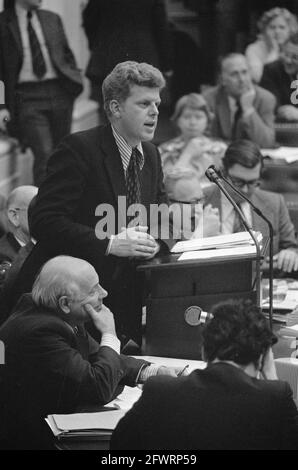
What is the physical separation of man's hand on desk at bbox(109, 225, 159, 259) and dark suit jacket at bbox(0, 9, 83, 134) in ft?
6.97

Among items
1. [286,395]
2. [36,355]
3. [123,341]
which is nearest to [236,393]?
[286,395]

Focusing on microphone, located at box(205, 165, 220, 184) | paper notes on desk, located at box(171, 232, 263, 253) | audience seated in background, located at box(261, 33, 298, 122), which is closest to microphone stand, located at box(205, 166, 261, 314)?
microphone, located at box(205, 165, 220, 184)

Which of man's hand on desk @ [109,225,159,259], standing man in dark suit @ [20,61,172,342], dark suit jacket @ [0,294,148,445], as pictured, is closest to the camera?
dark suit jacket @ [0,294,148,445]

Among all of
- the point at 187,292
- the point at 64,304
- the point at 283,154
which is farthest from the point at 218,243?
the point at 283,154

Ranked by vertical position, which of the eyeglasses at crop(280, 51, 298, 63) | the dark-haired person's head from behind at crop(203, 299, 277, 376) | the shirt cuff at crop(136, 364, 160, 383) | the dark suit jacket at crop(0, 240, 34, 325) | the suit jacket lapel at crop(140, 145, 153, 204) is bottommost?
the shirt cuff at crop(136, 364, 160, 383)

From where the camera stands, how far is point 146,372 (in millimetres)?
3314

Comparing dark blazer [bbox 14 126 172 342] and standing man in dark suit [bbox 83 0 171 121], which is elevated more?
standing man in dark suit [bbox 83 0 171 121]

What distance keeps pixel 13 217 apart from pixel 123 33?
1508 mm

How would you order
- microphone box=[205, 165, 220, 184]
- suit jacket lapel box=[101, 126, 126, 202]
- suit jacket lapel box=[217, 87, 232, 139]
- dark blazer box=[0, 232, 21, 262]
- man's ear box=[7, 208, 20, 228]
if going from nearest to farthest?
1. microphone box=[205, 165, 220, 184]
2. suit jacket lapel box=[101, 126, 126, 202]
3. dark blazer box=[0, 232, 21, 262]
4. man's ear box=[7, 208, 20, 228]
5. suit jacket lapel box=[217, 87, 232, 139]

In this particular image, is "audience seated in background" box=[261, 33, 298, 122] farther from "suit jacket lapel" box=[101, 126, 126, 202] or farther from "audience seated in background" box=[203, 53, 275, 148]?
"suit jacket lapel" box=[101, 126, 126, 202]

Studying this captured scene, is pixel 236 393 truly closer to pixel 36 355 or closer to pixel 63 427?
pixel 63 427

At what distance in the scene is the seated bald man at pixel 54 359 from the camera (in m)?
3.12

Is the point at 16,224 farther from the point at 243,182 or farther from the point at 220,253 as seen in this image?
the point at 220,253

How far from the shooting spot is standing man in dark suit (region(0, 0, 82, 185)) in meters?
5.43
